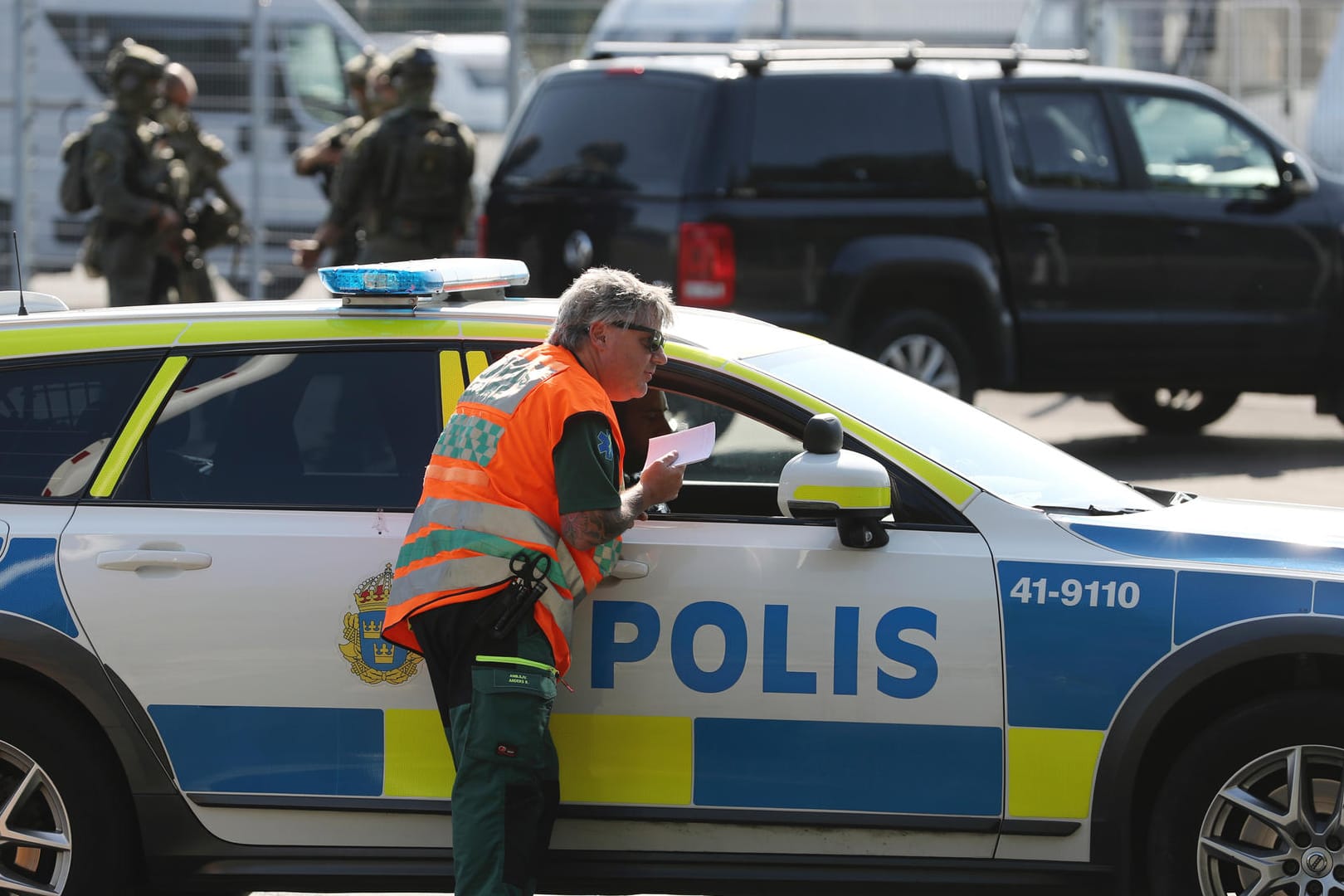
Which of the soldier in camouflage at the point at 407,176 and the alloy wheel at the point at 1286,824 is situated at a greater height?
the soldier in camouflage at the point at 407,176

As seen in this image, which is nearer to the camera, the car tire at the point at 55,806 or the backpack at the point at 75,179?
the car tire at the point at 55,806

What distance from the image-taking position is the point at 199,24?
46.8ft

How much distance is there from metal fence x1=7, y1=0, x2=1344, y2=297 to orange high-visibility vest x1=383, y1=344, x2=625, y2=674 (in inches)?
405

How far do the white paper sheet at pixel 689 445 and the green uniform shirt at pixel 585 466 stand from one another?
0.16 metres

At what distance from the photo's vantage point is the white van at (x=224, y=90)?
46.5ft

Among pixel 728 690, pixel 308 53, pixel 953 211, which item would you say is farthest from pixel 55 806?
pixel 308 53

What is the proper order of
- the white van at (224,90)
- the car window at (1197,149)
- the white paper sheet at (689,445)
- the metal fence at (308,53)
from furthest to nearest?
the white van at (224,90) < the metal fence at (308,53) < the car window at (1197,149) < the white paper sheet at (689,445)

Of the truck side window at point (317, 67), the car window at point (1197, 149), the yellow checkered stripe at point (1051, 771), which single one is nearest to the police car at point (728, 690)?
the yellow checkered stripe at point (1051, 771)

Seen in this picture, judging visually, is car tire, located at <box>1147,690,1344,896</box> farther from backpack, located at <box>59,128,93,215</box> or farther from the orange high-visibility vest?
backpack, located at <box>59,128,93,215</box>

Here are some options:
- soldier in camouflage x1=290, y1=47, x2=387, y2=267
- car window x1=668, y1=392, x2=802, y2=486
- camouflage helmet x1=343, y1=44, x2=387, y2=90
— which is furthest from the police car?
camouflage helmet x1=343, y1=44, x2=387, y2=90

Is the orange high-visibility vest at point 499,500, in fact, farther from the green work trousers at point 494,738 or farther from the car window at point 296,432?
the car window at point 296,432

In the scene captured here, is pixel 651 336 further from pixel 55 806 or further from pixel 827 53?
pixel 827 53

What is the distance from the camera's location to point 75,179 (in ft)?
33.3

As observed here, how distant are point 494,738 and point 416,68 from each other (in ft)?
22.6
